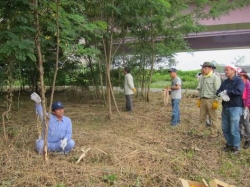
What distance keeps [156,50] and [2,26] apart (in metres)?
5.51

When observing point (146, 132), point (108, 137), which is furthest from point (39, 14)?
point (146, 132)

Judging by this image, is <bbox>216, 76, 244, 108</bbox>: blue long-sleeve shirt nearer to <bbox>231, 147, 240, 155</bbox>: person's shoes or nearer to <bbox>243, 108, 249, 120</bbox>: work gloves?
<bbox>243, 108, 249, 120</bbox>: work gloves

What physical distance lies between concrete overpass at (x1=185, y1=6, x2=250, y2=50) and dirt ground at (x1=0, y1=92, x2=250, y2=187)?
805 centimetres

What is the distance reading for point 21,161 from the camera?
14.4 ft

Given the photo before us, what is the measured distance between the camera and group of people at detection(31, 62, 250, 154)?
4.77 meters

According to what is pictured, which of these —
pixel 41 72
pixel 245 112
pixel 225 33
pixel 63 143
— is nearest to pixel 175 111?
pixel 245 112

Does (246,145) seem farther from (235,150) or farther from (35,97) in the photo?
(35,97)

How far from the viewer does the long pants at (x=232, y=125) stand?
17.5ft

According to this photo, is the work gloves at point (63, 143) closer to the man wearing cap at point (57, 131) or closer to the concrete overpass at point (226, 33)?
the man wearing cap at point (57, 131)

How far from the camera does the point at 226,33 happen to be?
16.1 metres

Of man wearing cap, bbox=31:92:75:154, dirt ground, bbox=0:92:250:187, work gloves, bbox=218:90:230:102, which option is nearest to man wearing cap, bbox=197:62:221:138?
dirt ground, bbox=0:92:250:187

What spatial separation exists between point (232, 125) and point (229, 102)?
44 centimetres

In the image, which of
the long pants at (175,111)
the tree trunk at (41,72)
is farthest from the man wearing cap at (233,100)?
the tree trunk at (41,72)

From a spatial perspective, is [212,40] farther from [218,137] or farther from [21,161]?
[21,161]
